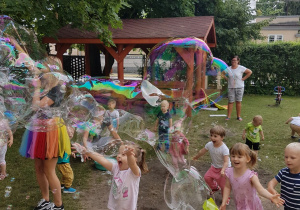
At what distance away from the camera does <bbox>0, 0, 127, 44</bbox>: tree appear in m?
5.89

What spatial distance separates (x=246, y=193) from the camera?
2.75 meters

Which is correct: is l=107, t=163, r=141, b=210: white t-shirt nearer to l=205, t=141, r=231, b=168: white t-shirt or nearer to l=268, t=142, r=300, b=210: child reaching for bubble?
l=268, t=142, r=300, b=210: child reaching for bubble

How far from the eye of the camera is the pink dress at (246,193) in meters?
2.73

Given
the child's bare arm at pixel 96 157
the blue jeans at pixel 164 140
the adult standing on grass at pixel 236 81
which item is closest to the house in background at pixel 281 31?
the adult standing on grass at pixel 236 81

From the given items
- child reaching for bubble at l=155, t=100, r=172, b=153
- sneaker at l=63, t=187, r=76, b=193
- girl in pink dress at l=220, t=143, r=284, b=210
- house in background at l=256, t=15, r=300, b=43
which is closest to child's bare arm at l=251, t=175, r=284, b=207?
girl in pink dress at l=220, t=143, r=284, b=210

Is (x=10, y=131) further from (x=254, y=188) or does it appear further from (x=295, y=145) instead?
(x=295, y=145)

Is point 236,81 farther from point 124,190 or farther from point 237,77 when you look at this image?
point 124,190

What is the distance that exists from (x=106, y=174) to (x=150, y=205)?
1182 millimetres

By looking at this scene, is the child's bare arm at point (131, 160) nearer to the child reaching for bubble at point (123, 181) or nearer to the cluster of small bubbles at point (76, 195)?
the child reaching for bubble at point (123, 181)

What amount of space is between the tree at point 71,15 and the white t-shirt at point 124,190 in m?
4.23

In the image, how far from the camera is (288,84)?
46.7 ft

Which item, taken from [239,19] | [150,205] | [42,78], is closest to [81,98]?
[42,78]

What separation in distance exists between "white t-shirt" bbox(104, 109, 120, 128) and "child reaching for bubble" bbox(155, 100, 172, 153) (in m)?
0.51

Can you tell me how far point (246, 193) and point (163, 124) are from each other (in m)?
1.28
